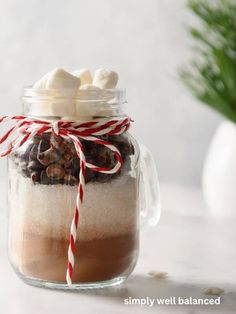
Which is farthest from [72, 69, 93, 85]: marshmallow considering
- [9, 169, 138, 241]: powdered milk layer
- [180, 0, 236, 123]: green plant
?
[180, 0, 236, 123]: green plant

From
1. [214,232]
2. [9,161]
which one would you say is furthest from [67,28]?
[9,161]

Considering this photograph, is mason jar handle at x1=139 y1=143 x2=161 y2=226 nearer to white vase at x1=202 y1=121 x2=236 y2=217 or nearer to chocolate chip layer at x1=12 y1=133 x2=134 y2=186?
chocolate chip layer at x1=12 y1=133 x2=134 y2=186

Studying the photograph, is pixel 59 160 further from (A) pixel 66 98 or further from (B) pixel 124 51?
(B) pixel 124 51

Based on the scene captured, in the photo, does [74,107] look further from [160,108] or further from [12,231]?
[160,108]

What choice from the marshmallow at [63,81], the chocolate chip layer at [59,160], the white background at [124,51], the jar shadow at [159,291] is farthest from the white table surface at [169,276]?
the white background at [124,51]

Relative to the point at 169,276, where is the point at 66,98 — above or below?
above

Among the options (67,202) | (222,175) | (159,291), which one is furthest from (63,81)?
(222,175)
